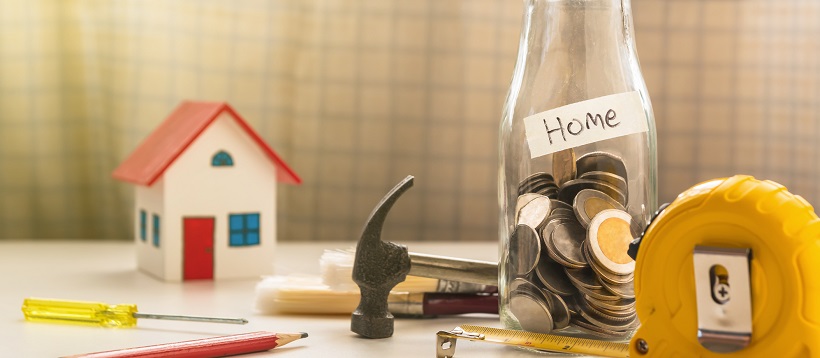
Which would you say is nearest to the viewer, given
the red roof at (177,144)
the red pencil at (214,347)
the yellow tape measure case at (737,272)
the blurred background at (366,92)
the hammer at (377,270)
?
Result: the yellow tape measure case at (737,272)

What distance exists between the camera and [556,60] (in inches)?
28.2

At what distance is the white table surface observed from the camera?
0.68m

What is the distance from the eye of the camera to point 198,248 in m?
1.00

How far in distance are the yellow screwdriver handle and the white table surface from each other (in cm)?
1

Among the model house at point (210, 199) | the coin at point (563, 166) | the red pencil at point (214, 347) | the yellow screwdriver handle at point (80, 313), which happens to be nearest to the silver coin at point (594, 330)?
the coin at point (563, 166)

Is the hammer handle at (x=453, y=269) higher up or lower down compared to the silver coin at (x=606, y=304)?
higher up

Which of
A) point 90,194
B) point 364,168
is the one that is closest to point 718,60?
point 364,168

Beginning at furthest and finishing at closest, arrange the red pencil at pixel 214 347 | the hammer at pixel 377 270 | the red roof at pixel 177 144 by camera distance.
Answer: the red roof at pixel 177 144 → the hammer at pixel 377 270 → the red pencil at pixel 214 347

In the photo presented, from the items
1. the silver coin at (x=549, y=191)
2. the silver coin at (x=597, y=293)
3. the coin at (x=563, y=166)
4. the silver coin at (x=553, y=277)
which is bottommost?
the silver coin at (x=597, y=293)

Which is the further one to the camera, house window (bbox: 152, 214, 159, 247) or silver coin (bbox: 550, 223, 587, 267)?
house window (bbox: 152, 214, 159, 247)

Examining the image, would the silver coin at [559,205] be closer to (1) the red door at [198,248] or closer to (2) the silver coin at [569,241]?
(2) the silver coin at [569,241]

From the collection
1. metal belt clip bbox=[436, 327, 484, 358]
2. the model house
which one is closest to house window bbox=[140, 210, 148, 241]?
the model house

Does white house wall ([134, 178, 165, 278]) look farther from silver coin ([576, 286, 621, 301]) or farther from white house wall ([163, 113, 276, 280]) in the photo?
silver coin ([576, 286, 621, 301])

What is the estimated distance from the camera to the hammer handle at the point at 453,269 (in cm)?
74
